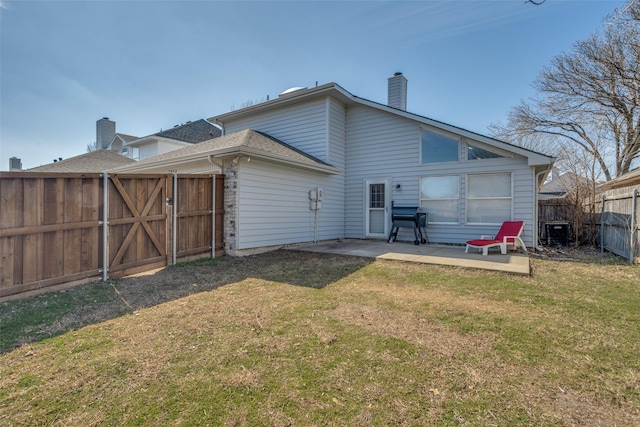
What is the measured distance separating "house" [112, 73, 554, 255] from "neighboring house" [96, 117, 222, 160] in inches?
263

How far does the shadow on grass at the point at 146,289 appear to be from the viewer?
10.2 ft

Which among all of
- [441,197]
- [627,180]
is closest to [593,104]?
[627,180]

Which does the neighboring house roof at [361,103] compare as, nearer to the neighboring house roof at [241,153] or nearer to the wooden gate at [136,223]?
the neighboring house roof at [241,153]

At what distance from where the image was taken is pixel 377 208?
1046 centimetres

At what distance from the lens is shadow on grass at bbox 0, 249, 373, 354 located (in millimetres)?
3102

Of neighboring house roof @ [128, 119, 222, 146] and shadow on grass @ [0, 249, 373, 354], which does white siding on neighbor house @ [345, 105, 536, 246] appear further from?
neighboring house roof @ [128, 119, 222, 146]

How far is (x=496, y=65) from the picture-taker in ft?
42.3

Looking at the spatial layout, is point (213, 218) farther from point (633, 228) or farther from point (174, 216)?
point (633, 228)

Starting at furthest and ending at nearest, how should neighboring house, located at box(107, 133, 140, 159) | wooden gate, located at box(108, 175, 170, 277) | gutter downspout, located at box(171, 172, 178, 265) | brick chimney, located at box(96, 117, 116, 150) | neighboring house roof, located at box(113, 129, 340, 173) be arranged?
brick chimney, located at box(96, 117, 116, 150) → neighboring house, located at box(107, 133, 140, 159) → neighboring house roof, located at box(113, 129, 340, 173) → gutter downspout, located at box(171, 172, 178, 265) → wooden gate, located at box(108, 175, 170, 277)

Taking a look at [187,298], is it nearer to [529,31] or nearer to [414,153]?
[414,153]

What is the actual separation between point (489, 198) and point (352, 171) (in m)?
4.44

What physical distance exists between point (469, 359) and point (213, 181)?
242 inches

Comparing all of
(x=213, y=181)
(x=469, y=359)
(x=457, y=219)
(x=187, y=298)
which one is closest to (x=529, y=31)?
(x=457, y=219)

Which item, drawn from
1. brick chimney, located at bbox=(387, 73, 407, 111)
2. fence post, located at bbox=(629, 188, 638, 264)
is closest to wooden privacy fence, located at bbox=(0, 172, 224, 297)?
brick chimney, located at bbox=(387, 73, 407, 111)
